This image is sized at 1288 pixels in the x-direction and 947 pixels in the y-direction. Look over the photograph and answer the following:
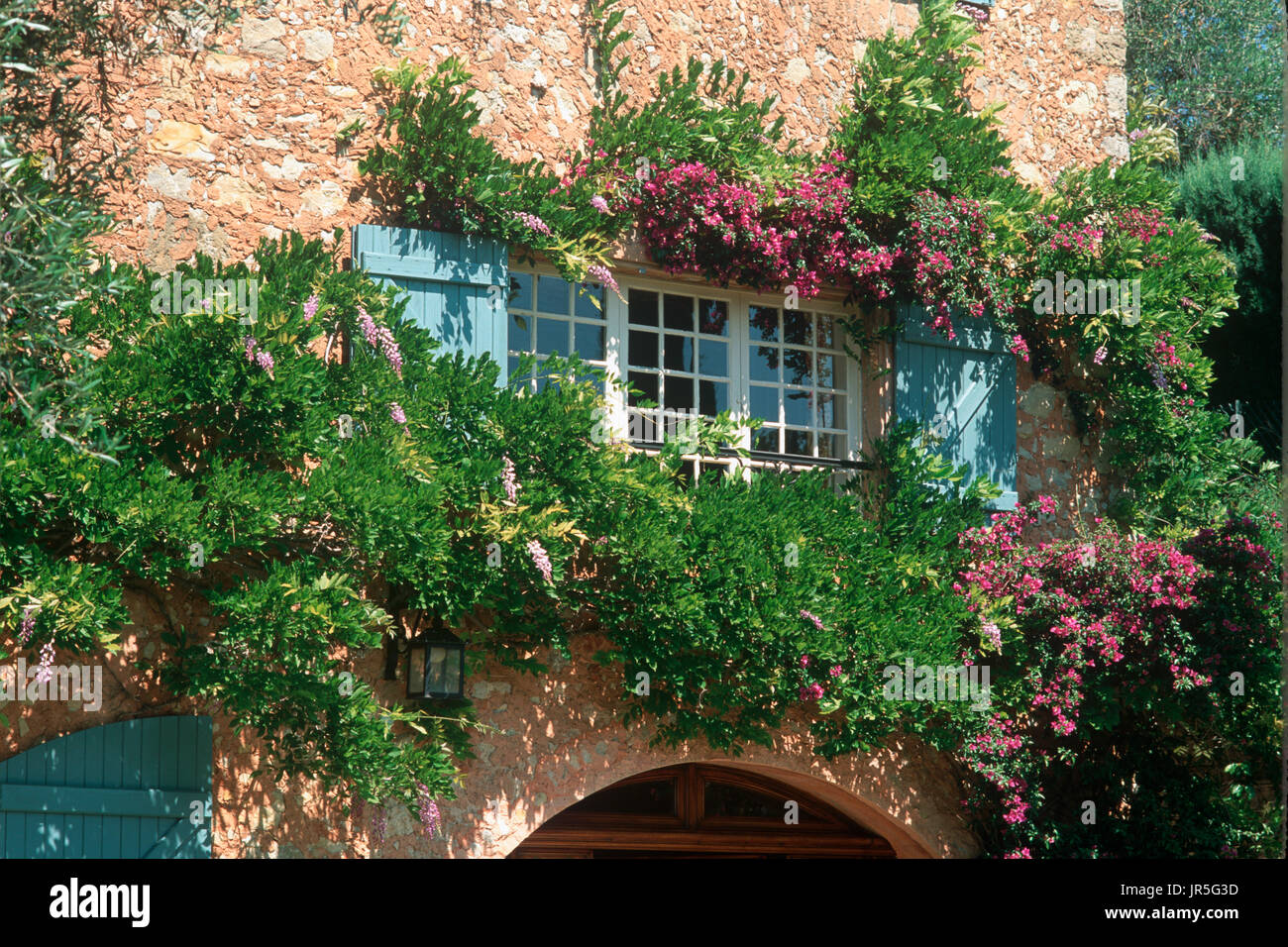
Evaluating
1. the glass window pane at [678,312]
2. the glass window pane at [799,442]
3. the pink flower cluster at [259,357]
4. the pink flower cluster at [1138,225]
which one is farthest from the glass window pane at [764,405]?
the pink flower cluster at [259,357]

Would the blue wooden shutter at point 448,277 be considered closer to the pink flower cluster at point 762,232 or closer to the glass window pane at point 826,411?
the pink flower cluster at point 762,232

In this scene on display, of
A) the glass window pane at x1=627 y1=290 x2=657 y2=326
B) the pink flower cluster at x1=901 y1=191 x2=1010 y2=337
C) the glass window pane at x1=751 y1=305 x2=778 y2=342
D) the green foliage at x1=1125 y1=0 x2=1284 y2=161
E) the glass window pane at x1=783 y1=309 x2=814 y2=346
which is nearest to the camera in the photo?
the pink flower cluster at x1=901 y1=191 x2=1010 y2=337

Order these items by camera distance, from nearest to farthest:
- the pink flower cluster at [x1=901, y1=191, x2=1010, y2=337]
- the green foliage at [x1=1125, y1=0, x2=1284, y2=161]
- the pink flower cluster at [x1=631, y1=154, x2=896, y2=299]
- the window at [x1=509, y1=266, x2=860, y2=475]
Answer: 1. the pink flower cluster at [x1=631, y1=154, x2=896, y2=299]
2. the window at [x1=509, y1=266, x2=860, y2=475]
3. the pink flower cluster at [x1=901, y1=191, x2=1010, y2=337]
4. the green foliage at [x1=1125, y1=0, x2=1284, y2=161]

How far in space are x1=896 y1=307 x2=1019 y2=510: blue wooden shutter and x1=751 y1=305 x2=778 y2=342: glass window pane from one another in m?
0.74

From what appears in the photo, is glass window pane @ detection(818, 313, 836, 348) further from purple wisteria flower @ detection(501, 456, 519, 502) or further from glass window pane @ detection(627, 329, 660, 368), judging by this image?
purple wisteria flower @ detection(501, 456, 519, 502)

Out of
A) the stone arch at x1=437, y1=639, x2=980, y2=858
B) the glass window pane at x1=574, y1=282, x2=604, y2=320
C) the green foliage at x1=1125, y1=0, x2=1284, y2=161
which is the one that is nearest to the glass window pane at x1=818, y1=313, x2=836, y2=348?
the glass window pane at x1=574, y1=282, x2=604, y2=320

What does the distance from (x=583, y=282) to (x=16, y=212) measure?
11.2 ft

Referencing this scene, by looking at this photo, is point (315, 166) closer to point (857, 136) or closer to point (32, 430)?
point (32, 430)

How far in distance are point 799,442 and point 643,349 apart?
1089 mm

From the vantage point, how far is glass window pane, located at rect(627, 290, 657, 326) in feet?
28.2

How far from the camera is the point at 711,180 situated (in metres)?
8.20
